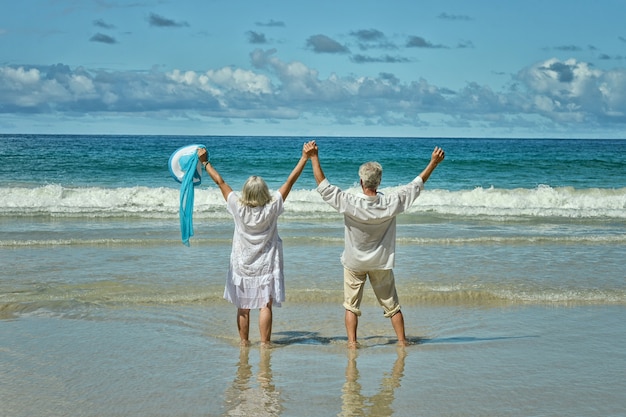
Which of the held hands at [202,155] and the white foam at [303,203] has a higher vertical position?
the held hands at [202,155]

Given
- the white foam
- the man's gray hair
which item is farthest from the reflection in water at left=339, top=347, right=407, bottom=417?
the white foam

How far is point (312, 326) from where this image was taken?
8141mm

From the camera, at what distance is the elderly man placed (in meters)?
6.54

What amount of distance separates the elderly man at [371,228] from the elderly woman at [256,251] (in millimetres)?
517

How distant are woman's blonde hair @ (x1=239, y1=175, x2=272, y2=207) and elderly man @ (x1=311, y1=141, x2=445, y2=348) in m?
0.48

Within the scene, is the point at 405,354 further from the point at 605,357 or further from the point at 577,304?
the point at 577,304

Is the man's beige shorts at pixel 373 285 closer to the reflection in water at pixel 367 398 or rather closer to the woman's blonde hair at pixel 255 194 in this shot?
the reflection in water at pixel 367 398

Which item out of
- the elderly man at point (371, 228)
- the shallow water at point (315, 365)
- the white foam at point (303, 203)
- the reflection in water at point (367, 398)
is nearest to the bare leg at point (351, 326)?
the elderly man at point (371, 228)

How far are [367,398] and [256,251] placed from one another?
187cm

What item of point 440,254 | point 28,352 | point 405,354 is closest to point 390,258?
point 405,354

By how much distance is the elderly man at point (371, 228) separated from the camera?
6543 millimetres

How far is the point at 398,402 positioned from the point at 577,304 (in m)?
4.28

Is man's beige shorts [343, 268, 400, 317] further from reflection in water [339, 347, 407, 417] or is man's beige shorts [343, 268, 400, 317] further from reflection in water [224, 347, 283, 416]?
reflection in water [224, 347, 283, 416]

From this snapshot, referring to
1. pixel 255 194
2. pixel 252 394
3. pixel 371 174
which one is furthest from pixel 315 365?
pixel 371 174
